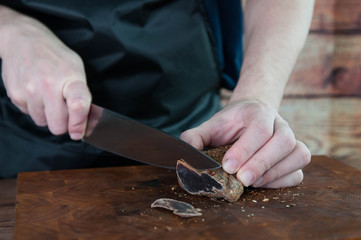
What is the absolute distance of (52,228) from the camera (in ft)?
3.28

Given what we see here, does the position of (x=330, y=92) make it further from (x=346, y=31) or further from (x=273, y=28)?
(x=273, y=28)

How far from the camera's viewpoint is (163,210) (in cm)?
111

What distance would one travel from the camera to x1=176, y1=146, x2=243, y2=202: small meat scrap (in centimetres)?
117

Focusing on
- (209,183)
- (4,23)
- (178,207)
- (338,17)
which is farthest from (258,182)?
(338,17)

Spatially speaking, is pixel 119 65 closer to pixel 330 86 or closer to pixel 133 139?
pixel 133 139

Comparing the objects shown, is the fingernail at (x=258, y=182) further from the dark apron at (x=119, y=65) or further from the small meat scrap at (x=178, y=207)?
the dark apron at (x=119, y=65)

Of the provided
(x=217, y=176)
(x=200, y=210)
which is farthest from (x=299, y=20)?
(x=200, y=210)

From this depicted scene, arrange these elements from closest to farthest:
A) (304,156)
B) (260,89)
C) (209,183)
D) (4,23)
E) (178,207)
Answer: (178,207) < (209,183) < (304,156) < (4,23) < (260,89)

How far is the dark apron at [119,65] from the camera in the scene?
1602mm

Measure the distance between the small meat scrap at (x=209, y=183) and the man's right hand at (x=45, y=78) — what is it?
0.33 meters

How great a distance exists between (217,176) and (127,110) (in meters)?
0.62

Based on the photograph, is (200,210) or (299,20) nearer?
(200,210)

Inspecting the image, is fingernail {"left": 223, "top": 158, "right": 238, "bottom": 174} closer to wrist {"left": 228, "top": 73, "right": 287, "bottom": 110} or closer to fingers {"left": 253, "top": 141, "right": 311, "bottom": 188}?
fingers {"left": 253, "top": 141, "right": 311, "bottom": 188}

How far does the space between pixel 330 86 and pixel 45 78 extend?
190 cm
